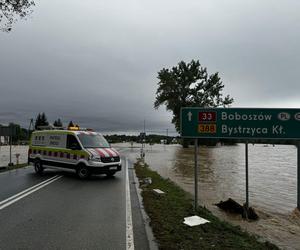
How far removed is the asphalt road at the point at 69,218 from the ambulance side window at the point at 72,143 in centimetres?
334

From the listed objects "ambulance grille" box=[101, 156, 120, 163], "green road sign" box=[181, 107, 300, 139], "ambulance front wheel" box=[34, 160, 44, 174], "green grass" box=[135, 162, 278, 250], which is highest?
"green road sign" box=[181, 107, 300, 139]

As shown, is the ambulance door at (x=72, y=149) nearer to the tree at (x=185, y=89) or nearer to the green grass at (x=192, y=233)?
the green grass at (x=192, y=233)

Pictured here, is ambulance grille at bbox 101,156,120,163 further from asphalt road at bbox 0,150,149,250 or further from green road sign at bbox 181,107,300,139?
green road sign at bbox 181,107,300,139

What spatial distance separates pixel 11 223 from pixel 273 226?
5.98 metres

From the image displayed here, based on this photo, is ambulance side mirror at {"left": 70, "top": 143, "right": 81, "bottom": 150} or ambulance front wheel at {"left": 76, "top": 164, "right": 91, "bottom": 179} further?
ambulance side mirror at {"left": 70, "top": 143, "right": 81, "bottom": 150}

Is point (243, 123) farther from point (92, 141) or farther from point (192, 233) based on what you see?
point (92, 141)

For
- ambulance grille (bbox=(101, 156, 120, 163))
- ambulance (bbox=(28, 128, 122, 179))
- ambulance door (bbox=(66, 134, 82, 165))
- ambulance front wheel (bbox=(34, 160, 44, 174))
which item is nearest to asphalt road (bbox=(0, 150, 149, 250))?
ambulance (bbox=(28, 128, 122, 179))

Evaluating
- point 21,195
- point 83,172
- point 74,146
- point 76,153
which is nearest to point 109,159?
point 83,172

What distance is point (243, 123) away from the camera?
8.46m

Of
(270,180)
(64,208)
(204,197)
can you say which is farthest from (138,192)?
(270,180)

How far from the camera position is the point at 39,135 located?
1773cm

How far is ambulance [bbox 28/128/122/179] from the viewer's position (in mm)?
14867

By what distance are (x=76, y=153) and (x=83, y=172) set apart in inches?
37.0

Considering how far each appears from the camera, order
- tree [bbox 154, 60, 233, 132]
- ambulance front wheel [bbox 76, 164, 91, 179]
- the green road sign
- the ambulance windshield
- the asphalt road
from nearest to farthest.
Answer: the asphalt road < the green road sign < ambulance front wheel [bbox 76, 164, 91, 179] < the ambulance windshield < tree [bbox 154, 60, 233, 132]
